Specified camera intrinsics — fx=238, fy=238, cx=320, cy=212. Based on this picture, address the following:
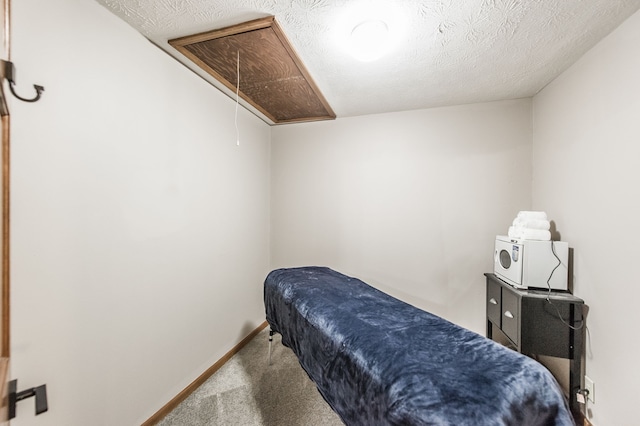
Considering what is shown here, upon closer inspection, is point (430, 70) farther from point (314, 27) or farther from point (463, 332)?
point (463, 332)

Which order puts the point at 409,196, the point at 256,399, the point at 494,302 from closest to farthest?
1. the point at 256,399
2. the point at 494,302
3. the point at 409,196

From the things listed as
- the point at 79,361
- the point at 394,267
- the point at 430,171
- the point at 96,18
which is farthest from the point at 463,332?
the point at 96,18

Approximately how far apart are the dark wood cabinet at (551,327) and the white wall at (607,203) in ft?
0.23

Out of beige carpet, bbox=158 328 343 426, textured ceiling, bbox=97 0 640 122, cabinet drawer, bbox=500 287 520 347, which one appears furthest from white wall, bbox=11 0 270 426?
cabinet drawer, bbox=500 287 520 347

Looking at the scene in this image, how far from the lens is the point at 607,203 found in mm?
1445

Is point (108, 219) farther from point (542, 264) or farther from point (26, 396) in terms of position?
point (542, 264)

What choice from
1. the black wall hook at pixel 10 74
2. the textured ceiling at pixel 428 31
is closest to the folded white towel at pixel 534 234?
the textured ceiling at pixel 428 31

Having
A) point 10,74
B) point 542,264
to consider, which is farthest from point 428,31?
point 10,74

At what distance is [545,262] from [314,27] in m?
2.21

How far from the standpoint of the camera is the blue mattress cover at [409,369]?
2.66 feet

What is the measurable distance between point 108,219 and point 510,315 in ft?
8.91

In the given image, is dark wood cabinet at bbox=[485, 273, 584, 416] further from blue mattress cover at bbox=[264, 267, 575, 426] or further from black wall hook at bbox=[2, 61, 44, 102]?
black wall hook at bbox=[2, 61, 44, 102]

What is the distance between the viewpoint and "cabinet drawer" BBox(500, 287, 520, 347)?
5.55ft

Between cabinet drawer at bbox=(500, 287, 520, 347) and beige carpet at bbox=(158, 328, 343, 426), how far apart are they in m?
1.39
